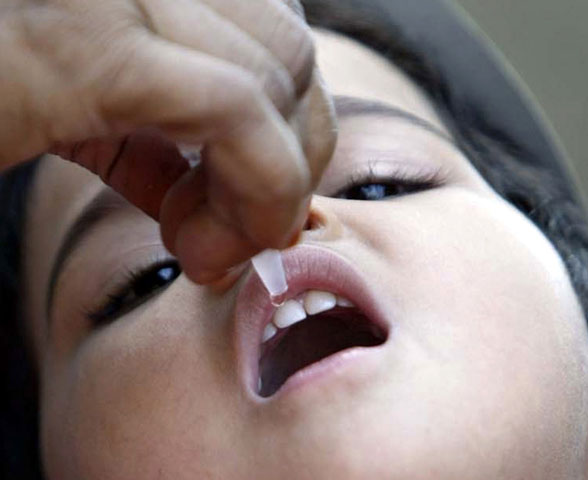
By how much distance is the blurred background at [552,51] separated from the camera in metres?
1.23

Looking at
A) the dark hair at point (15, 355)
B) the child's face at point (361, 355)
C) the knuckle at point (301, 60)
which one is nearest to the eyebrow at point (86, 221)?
the child's face at point (361, 355)

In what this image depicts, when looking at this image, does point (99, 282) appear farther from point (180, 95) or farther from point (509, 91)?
point (509, 91)

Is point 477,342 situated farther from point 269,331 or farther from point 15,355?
point 15,355

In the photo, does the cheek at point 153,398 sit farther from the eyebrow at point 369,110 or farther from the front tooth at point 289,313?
the eyebrow at point 369,110

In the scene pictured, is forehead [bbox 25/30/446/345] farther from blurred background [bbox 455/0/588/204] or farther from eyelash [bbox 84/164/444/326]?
blurred background [bbox 455/0/588/204]

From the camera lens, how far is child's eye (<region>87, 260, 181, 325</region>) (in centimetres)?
69

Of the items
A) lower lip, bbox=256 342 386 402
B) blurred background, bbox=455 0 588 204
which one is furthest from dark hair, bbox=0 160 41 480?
blurred background, bbox=455 0 588 204

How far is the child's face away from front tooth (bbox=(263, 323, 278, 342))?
0.4 inches

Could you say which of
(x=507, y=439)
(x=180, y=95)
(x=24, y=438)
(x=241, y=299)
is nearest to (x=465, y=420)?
(x=507, y=439)

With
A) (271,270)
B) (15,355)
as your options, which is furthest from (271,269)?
(15,355)

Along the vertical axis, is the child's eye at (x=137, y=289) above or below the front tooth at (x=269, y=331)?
below

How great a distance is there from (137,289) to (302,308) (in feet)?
0.49

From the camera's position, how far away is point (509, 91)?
1089 mm

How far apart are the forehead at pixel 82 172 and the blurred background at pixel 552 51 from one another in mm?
430
